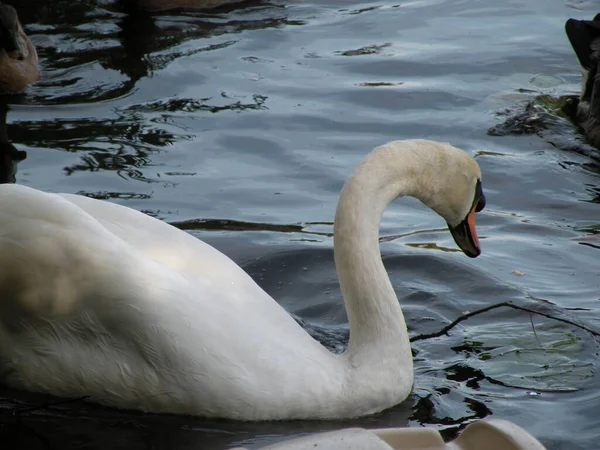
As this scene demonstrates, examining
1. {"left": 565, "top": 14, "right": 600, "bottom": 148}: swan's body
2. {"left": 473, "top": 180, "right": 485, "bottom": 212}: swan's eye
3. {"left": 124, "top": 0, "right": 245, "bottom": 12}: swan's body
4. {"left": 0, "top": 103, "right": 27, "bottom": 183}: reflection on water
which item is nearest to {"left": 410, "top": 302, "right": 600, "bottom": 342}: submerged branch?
{"left": 473, "top": 180, "right": 485, "bottom": 212}: swan's eye

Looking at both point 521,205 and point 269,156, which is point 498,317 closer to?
point 521,205

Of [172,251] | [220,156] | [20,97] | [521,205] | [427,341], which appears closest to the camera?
[172,251]

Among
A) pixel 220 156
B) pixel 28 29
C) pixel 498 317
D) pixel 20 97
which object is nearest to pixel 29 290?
pixel 498 317

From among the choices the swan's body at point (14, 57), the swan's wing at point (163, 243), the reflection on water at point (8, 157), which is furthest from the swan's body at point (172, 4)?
the swan's wing at point (163, 243)

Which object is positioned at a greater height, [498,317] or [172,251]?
[172,251]

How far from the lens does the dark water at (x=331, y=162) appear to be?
18.1 feet

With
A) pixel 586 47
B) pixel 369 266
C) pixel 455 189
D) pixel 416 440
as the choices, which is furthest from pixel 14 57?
pixel 416 440

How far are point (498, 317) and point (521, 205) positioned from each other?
6.51 ft

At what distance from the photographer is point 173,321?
4859 mm

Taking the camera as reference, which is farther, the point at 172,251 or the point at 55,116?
the point at 55,116

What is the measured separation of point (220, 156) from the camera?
8.86 metres

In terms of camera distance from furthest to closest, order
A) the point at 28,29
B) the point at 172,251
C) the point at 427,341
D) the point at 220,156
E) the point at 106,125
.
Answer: the point at 28,29 < the point at 106,125 < the point at 220,156 < the point at 427,341 < the point at 172,251

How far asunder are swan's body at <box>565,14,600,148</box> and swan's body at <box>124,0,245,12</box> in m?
4.24

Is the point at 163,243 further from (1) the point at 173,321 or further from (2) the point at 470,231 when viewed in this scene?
(2) the point at 470,231
